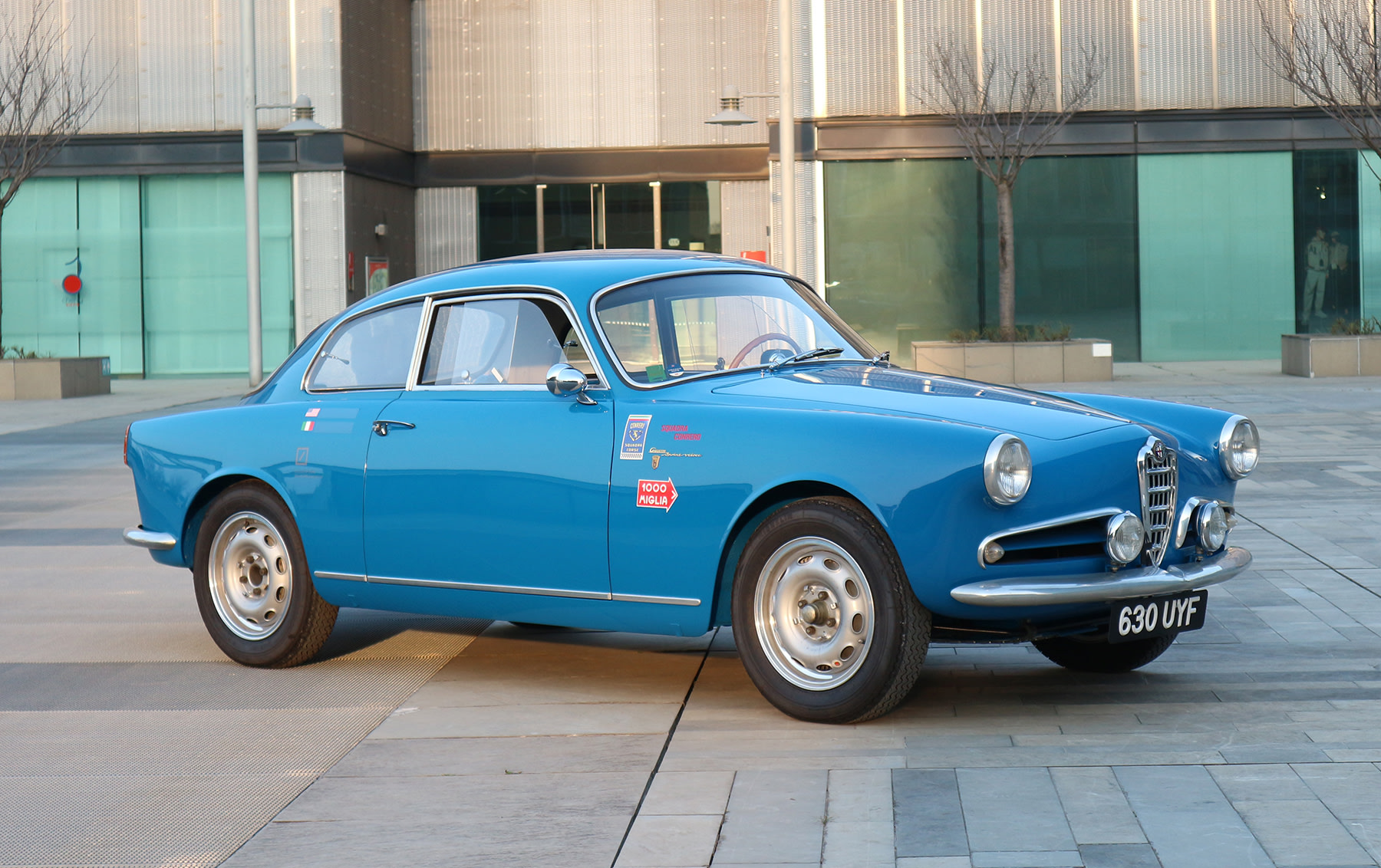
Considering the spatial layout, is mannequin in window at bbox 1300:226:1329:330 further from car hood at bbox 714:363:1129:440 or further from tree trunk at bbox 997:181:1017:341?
car hood at bbox 714:363:1129:440

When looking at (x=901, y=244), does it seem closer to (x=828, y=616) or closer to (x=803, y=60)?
(x=803, y=60)

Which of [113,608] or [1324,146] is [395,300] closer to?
[113,608]

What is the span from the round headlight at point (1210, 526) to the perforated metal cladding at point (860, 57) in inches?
922

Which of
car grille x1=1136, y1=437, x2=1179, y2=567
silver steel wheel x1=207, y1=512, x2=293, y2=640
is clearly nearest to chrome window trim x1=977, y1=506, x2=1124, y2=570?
car grille x1=1136, y1=437, x2=1179, y2=567

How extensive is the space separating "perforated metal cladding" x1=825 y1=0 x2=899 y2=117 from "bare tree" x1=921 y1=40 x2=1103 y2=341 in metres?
0.78

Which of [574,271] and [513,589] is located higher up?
[574,271]

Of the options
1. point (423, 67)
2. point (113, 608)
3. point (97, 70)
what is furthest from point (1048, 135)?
point (113, 608)

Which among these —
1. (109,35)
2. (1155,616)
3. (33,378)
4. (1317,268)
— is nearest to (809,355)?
(1155,616)

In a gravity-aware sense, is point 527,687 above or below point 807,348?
below

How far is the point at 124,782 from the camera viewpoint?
4.78 metres

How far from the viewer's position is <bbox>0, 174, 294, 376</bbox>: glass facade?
29.0 metres

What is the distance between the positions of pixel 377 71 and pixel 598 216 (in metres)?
5.39

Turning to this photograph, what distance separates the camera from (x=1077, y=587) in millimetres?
4840

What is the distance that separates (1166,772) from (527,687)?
2433 mm
